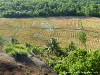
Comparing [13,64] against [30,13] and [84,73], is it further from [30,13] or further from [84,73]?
[30,13]

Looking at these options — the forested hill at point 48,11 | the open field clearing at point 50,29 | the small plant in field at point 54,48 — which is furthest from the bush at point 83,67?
the forested hill at point 48,11

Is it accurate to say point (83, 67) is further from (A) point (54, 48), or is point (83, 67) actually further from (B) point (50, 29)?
(B) point (50, 29)

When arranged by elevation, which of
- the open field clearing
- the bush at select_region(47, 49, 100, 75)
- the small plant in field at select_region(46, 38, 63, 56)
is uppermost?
the bush at select_region(47, 49, 100, 75)

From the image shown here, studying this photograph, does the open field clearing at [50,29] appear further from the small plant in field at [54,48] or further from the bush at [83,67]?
the bush at [83,67]

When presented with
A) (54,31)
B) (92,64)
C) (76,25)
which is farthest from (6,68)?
(76,25)

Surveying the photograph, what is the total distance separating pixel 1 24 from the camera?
93688 mm

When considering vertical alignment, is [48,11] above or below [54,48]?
below

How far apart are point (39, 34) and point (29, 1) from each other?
58.1 m

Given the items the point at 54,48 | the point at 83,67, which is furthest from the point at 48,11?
the point at 83,67

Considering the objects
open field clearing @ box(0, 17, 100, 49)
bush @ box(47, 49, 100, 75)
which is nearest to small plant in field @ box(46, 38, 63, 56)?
open field clearing @ box(0, 17, 100, 49)

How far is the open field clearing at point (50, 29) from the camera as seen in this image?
74387 mm

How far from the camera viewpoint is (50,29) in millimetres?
87750

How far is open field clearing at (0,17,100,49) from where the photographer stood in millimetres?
74387

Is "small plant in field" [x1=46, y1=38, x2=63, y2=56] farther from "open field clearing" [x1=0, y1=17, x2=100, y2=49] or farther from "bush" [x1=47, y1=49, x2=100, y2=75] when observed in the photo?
"bush" [x1=47, y1=49, x2=100, y2=75]
